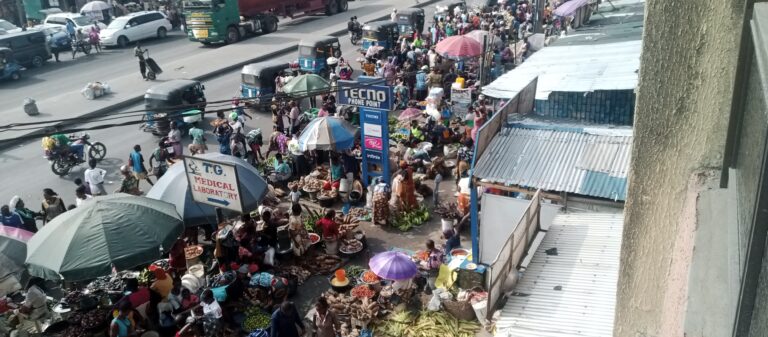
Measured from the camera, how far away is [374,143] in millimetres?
14406

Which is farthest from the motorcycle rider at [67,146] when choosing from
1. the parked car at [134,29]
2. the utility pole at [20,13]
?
the utility pole at [20,13]

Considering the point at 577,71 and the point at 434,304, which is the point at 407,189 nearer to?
the point at 434,304

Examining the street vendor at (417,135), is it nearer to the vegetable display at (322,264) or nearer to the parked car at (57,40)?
the vegetable display at (322,264)

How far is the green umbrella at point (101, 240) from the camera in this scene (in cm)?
922

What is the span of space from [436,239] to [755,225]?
1125cm

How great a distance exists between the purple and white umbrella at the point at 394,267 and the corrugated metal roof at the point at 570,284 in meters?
2.45

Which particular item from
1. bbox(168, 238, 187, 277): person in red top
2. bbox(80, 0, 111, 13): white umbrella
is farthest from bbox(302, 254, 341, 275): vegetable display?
bbox(80, 0, 111, 13): white umbrella

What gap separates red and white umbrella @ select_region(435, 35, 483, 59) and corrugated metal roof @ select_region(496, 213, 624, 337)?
43.2 feet

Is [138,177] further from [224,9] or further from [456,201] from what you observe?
[224,9]

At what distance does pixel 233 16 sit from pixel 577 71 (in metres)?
24.8

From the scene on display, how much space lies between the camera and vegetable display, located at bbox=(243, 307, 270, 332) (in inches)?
392

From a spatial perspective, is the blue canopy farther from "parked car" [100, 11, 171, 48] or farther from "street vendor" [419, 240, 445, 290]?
"parked car" [100, 11, 171, 48]

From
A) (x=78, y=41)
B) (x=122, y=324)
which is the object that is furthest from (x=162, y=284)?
(x=78, y=41)

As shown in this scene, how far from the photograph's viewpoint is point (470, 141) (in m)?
16.8
